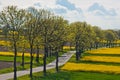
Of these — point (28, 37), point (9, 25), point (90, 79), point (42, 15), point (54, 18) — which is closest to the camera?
point (9, 25)

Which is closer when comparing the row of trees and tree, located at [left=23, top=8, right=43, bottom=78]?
the row of trees

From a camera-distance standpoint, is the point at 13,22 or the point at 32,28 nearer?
the point at 13,22

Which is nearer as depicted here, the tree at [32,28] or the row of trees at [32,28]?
the row of trees at [32,28]

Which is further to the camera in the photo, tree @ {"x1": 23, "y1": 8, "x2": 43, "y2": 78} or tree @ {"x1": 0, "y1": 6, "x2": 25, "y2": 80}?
tree @ {"x1": 23, "y1": 8, "x2": 43, "y2": 78}

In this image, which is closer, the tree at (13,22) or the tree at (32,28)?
the tree at (13,22)

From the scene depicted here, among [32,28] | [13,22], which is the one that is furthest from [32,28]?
[13,22]

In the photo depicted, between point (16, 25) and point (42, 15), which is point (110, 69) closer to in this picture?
point (42, 15)

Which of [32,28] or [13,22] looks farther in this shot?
[32,28]

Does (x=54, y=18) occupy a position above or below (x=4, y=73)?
above

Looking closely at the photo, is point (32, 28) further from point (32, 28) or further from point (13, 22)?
point (13, 22)

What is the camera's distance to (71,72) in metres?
78.9

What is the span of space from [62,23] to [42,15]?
815cm

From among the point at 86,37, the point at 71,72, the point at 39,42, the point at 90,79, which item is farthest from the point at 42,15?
the point at 86,37

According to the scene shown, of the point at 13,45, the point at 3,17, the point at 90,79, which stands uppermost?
the point at 3,17
